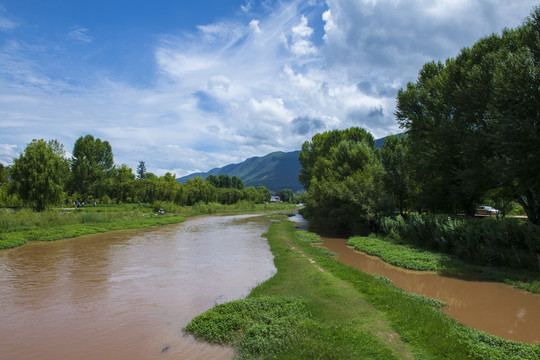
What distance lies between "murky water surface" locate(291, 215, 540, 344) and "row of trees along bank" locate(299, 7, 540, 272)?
3693 mm

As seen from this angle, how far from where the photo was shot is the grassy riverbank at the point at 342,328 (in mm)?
6559

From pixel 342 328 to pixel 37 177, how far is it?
39.6 m

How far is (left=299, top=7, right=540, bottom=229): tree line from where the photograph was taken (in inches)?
583

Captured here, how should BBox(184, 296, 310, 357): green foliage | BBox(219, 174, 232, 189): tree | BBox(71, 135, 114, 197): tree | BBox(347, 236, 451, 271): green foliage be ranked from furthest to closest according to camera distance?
BBox(219, 174, 232, 189): tree
BBox(71, 135, 114, 197): tree
BBox(347, 236, 451, 271): green foliage
BBox(184, 296, 310, 357): green foliage

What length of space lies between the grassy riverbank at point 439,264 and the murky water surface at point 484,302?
22.6 inches

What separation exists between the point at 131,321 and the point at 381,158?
30.8 m

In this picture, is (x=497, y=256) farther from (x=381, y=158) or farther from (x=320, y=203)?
(x=320, y=203)

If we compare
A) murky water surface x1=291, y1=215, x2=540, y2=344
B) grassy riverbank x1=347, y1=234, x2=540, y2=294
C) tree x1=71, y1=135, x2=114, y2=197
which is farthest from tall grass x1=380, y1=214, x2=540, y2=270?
tree x1=71, y1=135, x2=114, y2=197

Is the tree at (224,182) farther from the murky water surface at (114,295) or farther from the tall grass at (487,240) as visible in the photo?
the tall grass at (487,240)

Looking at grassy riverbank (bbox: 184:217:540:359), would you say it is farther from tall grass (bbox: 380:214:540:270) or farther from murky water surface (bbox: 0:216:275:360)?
tall grass (bbox: 380:214:540:270)

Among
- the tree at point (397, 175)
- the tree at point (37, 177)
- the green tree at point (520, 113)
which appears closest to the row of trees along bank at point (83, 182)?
the tree at point (37, 177)

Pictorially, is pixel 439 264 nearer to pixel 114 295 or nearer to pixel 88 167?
pixel 114 295

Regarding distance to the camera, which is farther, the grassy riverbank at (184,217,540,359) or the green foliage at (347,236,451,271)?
the green foliage at (347,236,451,271)

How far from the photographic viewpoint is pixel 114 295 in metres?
12.2
